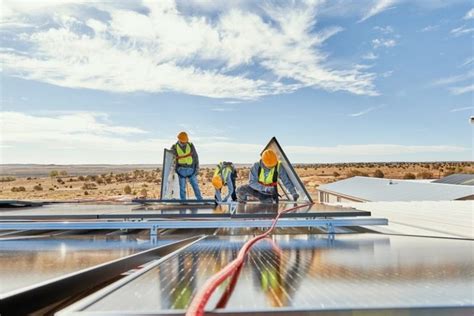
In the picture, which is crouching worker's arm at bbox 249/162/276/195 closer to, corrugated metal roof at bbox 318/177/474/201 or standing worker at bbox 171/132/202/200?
standing worker at bbox 171/132/202/200

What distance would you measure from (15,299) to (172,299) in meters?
1.10

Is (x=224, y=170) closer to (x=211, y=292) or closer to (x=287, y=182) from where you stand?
(x=287, y=182)

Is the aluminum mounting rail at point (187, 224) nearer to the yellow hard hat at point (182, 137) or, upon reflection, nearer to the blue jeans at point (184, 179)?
the blue jeans at point (184, 179)

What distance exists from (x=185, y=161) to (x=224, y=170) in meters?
1.51

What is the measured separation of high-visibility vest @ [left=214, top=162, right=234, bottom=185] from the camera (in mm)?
12336

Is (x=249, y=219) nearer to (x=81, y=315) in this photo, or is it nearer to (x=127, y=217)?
(x=127, y=217)

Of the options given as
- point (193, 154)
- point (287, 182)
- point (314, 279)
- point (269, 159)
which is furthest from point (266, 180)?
point (314, 279)

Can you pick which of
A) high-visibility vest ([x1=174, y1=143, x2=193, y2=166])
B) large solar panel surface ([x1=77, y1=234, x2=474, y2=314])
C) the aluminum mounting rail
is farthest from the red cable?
high-visibility vest ([x1=174, y1=143, x2=193, y2=166])

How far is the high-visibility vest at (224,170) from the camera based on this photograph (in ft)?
40.5

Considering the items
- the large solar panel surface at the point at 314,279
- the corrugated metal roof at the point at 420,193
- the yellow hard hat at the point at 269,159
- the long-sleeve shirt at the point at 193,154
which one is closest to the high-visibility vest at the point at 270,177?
the yellow hard hat at the point at 269,159

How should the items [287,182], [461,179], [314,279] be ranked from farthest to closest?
[461,179] < [287,182] < [314,279]

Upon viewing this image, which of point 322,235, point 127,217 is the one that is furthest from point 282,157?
point 127,217

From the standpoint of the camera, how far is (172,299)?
7.22 feet

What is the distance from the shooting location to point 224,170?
12445 mm
